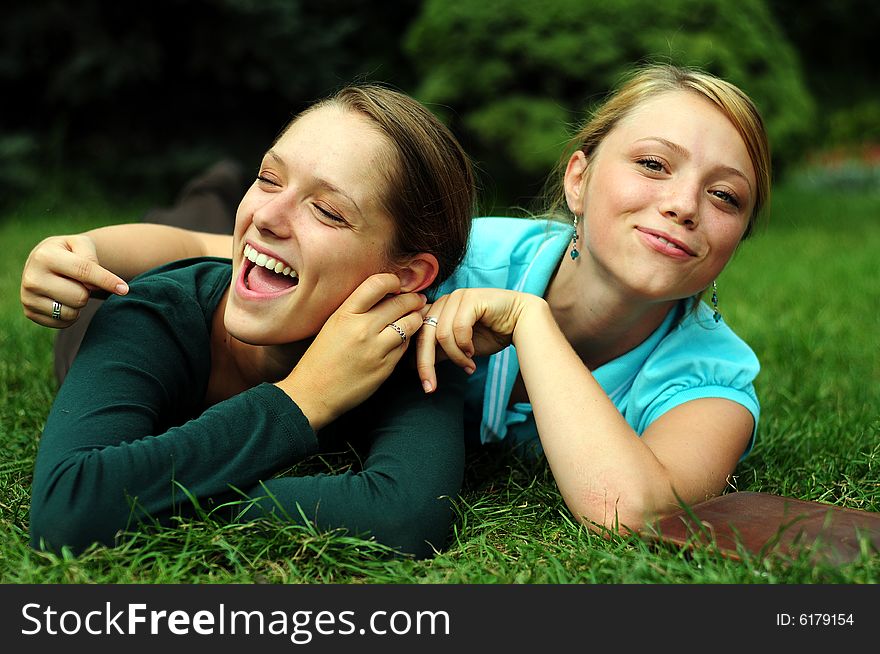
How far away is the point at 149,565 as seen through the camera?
2.05 meters

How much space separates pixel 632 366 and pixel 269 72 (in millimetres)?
6281

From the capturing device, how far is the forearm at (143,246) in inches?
112

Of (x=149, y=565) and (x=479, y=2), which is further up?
(x=479, y=2)

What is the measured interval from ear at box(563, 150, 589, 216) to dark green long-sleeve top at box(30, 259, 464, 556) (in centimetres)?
78

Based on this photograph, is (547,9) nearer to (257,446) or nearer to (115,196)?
(115,196)

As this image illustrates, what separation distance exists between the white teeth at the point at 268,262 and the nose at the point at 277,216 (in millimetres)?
55

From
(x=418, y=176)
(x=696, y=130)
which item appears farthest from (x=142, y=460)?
(x=696, y=130)

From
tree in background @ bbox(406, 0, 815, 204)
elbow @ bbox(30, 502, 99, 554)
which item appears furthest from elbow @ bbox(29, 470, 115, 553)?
tree in background @ bbox(406, 0, 815, 204)

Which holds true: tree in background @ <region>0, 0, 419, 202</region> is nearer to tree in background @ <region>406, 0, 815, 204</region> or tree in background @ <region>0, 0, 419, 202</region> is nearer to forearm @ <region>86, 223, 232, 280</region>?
tree in background @ <region>406, 0, 815, 204</region>

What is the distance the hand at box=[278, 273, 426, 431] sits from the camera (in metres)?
2.30

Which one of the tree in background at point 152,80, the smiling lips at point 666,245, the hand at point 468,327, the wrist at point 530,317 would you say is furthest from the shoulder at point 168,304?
the tree in background at point 152,80

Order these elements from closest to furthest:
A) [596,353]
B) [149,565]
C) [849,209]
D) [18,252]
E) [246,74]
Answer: [149,565]
[596,353]
[18,252]
[246,74]
[849,209]

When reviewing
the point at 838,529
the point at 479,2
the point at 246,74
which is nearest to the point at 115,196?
the point at 246,74

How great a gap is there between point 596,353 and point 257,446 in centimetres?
119
